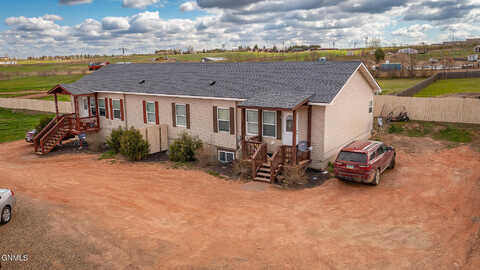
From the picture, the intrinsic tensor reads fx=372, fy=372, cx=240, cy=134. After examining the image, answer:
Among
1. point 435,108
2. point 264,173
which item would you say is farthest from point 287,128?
point 435,108

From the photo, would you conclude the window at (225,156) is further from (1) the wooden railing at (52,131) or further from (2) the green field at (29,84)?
(2) the green field at (29,84)

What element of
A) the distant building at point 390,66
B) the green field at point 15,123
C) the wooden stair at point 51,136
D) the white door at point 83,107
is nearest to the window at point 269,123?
the wooden stair at point 51,136

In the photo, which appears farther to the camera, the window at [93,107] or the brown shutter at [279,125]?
Result: the window at [93,107]

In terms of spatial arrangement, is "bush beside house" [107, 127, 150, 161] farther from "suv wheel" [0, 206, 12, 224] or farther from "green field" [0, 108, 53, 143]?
"green field" [0, 108, 53, 143]

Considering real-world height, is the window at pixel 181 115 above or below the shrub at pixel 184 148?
above

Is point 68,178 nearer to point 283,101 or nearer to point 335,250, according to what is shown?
point 283,101

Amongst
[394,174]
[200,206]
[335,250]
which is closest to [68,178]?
[200,206]

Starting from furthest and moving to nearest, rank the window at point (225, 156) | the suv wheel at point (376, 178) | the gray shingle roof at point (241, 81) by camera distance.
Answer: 1. the window at point (225, 156)
2. the gray shingle roof at point (241, 81)
3. the suv wheel at point (376, 178)

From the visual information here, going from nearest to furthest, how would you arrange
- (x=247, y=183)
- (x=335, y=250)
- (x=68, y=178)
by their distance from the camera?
(x=335, y=250) < (x=247, y=183) < (x=68, y=178)
